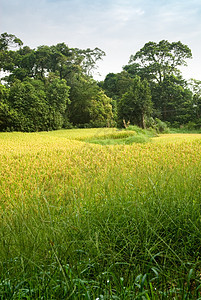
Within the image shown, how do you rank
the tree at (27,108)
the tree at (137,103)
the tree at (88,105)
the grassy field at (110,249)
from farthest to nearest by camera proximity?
the tree at (88,105) → the tree at (27,108) → the tree at (137,103) → the grassy field at (110,249)

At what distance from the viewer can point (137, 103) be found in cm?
1390

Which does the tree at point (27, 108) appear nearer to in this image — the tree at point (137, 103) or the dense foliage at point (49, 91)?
the dense foliage at point (49, 91)

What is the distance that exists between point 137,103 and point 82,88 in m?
8.04

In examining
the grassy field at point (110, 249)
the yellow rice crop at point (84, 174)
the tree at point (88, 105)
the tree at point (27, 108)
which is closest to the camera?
the grassy field at point (110, 249)

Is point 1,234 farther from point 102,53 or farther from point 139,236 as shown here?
point 102,53

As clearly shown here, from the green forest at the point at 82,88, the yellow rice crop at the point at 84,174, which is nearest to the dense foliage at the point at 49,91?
the green forest at the point at 82,88

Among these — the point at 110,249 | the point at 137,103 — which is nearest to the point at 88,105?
the point at 137,103

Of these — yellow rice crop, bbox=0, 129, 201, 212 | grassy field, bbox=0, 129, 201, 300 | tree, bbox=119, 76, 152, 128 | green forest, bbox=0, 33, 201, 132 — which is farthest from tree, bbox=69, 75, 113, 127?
grassy field, bbox=0, 129, 201, 300

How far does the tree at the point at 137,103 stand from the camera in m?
13.8

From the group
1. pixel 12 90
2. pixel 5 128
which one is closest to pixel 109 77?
pixel 12 90

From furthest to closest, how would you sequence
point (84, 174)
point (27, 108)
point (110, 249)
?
point (27, 108) < point (84, 174) < point (110, 249)

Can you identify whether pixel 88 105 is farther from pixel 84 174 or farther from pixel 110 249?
pixel 110 249

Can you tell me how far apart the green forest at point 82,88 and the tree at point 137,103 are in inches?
22.1

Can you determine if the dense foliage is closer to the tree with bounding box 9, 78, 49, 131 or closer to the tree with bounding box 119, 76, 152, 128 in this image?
the tree with bounding box 9, 78, 49, 131
